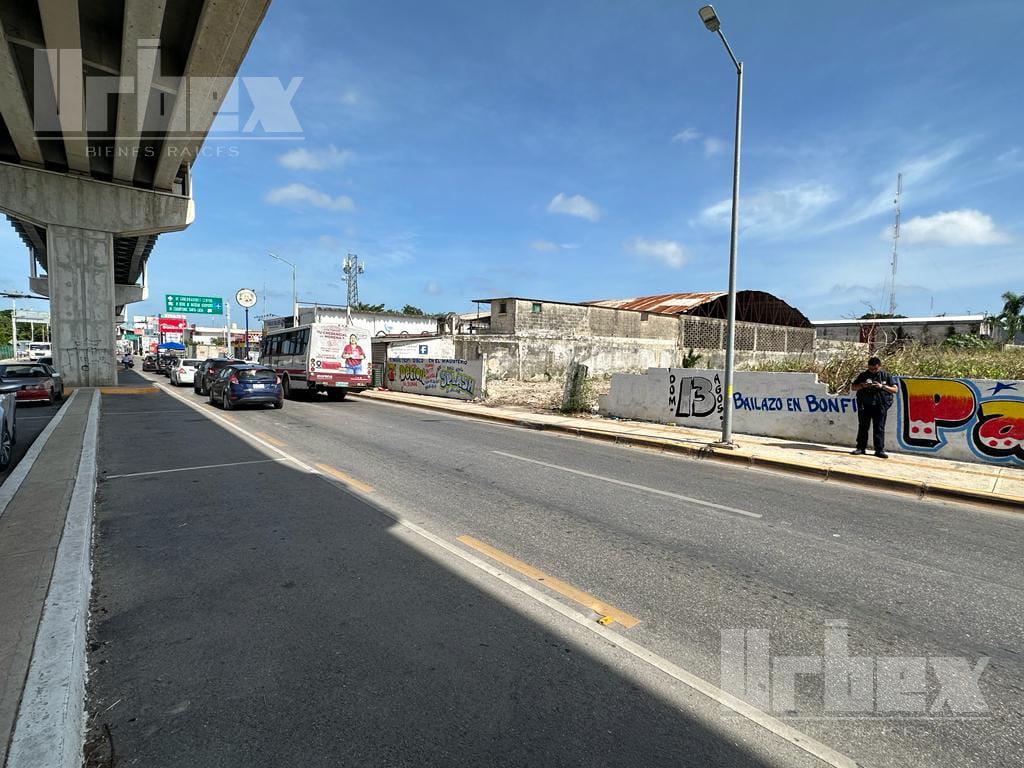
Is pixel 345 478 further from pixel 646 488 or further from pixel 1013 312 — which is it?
pixel 1013 312

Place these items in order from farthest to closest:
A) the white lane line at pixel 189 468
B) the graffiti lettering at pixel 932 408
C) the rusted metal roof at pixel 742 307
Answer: the rusted metal roof at pixel 742 307 < the graffiti lettering at pixel 932 408 < the white lane line at pixel 189 468

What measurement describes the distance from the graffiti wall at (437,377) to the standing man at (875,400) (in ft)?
45.0

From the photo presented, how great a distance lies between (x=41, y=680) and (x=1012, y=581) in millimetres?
6680

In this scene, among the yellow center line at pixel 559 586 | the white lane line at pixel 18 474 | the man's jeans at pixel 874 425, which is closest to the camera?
the yellow center line at pixel 559 586

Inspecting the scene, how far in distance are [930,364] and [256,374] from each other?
18.3m

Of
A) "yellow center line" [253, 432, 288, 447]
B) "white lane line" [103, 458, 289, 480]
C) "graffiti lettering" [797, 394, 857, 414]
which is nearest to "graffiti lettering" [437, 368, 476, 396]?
"yellow center line" [253, 432, 288, 447]

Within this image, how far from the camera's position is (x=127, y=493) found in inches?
268

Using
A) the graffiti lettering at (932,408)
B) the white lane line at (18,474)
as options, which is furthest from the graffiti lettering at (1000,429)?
the white lane line at (18,474)

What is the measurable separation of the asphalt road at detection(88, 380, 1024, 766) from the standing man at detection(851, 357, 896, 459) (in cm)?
258

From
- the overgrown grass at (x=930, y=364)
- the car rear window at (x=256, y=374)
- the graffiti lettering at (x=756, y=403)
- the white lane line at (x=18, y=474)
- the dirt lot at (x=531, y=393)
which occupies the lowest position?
the white lane line at (x=18, y=474)

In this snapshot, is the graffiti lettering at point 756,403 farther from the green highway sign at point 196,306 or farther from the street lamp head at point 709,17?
the green highway sign at point 196,306

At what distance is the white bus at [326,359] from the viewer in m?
19.6

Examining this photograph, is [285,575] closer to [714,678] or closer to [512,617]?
[512,617]

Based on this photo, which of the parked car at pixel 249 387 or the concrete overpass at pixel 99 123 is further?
the parked car at pixel 249 387
